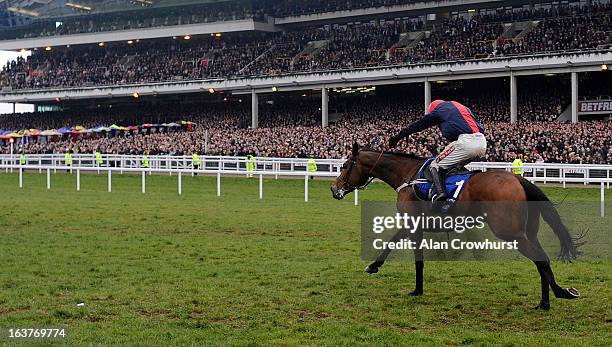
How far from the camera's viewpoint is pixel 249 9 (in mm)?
57000

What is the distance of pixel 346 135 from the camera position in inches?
1630

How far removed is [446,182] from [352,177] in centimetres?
143

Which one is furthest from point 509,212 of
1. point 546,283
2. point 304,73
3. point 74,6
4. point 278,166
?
point 74,6

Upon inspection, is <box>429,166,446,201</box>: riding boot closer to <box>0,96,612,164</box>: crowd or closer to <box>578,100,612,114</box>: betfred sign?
<box>0,96,612,164</box>: crowd

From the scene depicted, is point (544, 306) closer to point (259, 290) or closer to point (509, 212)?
point (509, 212)

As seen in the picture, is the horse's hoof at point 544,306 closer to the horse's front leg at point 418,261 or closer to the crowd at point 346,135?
the horse's front leg at point 418,261

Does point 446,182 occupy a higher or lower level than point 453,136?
lower

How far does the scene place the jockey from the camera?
8812 mm

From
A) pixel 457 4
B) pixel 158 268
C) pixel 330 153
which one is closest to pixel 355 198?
pixel 158 268

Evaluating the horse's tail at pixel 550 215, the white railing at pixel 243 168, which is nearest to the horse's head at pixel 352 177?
the horse's tail at pixel 550 215

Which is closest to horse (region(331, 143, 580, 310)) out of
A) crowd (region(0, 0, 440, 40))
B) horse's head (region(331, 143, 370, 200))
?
horse's head (region(331, 143, 370, 200))

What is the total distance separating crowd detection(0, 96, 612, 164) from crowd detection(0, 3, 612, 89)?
9.26 feet

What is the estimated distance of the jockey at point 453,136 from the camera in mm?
8812

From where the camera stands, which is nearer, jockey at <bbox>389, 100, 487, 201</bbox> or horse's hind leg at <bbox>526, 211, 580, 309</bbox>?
horse's hind leg at <bbox>526, 211, 580, 309</bbox>
